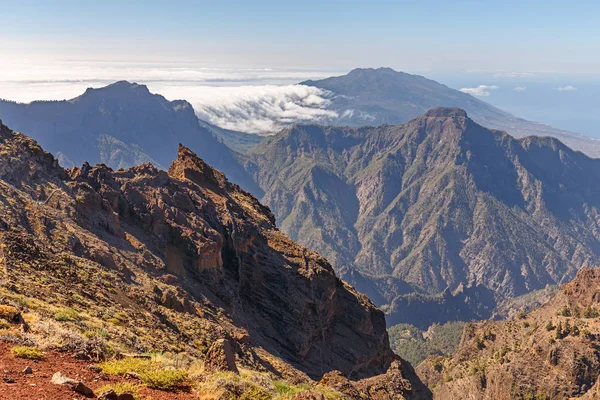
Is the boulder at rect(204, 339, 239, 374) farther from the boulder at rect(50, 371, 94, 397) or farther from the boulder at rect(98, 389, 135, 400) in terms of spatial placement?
the boulder at rect(98, 389, 135, 400)

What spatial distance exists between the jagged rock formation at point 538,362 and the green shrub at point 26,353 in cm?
8242

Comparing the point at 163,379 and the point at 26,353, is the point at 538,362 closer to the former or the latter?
the point at 163,379

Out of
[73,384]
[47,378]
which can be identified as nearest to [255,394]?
[73,384]

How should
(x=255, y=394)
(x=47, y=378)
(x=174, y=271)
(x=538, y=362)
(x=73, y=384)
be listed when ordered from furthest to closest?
(x=538, y=362) < (x=174, y=271) < (x=255, y=394) < (x=47, y=378) < (x=73, y=384)

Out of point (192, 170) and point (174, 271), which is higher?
point (192, 170)

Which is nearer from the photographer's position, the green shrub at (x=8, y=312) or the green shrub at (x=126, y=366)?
the green shrub at (x=126, y=366)

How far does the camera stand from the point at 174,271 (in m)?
47.0

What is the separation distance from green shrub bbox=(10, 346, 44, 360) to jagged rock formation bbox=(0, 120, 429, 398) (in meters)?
1.65

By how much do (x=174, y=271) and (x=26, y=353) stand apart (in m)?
30.2

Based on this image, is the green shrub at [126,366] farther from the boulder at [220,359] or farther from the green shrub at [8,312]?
the green shrub at [8,312]

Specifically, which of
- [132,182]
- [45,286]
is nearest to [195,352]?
[45,286]

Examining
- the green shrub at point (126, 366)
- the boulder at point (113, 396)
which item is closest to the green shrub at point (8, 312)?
the green shrub at point (126, 366)

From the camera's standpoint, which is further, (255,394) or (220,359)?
(220,359)

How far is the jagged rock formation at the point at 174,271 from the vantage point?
29.4m
